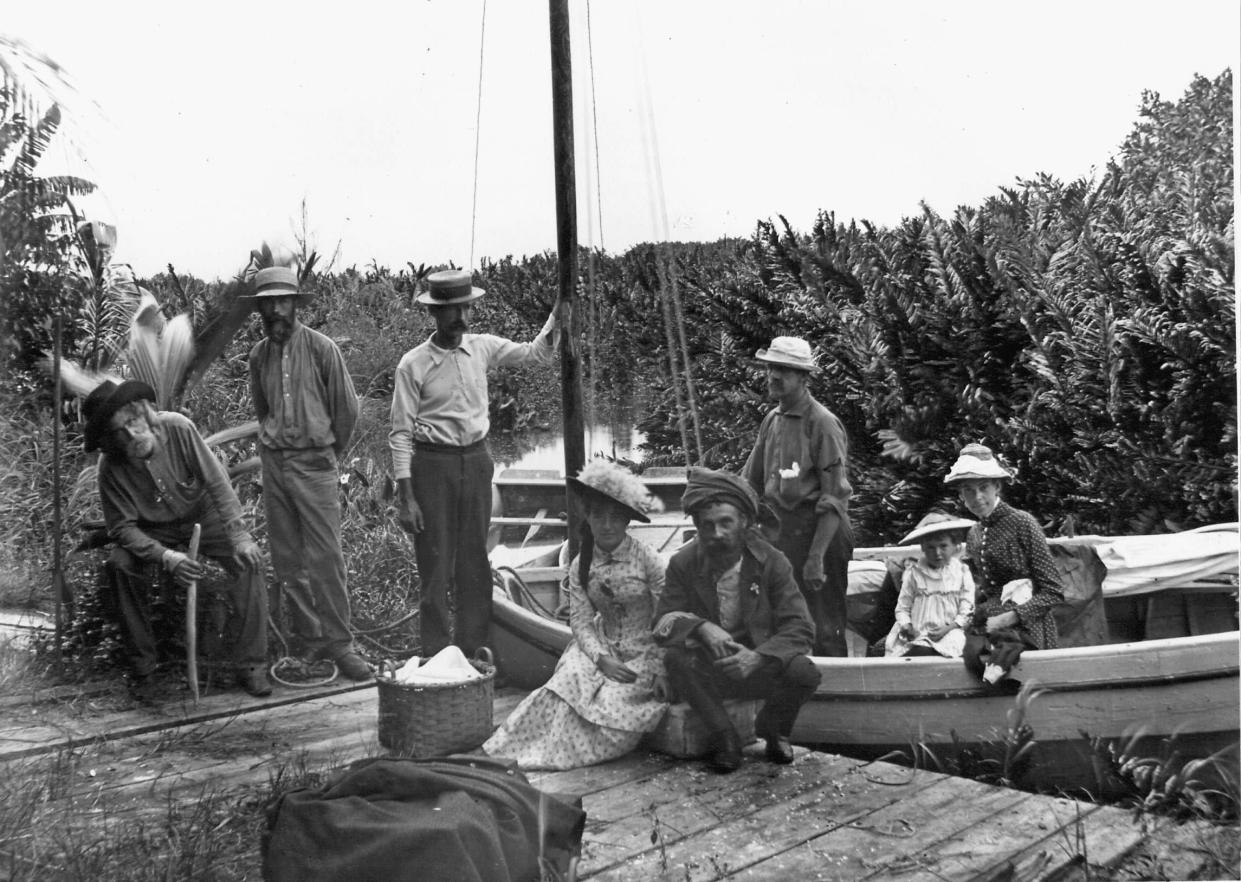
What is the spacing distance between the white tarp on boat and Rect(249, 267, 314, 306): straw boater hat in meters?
3.45

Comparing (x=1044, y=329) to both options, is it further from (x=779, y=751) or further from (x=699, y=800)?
(x=699, y=800)

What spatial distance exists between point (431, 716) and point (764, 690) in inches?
46.4

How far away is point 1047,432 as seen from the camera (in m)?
4.31

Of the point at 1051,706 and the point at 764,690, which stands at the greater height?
the point at 764,690

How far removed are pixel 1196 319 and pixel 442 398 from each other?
9.64ft

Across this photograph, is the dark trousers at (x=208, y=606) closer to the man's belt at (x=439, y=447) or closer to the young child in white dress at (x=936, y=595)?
the man's belt at (x=439, y=447)

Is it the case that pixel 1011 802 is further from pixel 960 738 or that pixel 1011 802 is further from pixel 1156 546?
pixel 1156 546

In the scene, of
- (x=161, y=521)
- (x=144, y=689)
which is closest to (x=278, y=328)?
(x=161, y=521)

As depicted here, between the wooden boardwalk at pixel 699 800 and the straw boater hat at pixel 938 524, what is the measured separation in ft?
3.69

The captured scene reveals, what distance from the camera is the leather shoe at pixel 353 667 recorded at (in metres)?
5.05

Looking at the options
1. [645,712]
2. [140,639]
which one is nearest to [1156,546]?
[645,712]

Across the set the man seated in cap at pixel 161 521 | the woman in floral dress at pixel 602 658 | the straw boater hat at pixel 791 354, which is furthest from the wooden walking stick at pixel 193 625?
the straw boater hat at pixel 791 354

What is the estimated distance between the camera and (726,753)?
157 inches

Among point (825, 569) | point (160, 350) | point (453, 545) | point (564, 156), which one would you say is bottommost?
point (825, 569)
